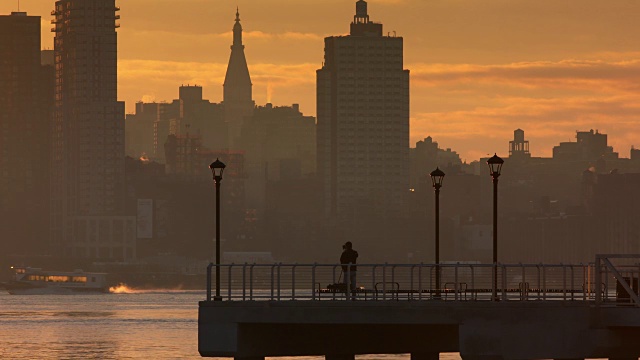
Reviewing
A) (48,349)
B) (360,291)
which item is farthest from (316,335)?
(48,349)

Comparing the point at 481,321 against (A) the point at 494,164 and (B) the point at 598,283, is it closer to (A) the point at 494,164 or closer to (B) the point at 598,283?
(B) the point at 598,283

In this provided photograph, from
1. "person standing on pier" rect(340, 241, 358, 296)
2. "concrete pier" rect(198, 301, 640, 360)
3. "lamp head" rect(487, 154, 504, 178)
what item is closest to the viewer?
"concrete pier" rect(198, 301, 640, 360)

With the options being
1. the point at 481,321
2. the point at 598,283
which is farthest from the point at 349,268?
the point at 598,283

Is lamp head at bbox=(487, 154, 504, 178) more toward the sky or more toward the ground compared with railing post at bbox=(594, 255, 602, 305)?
more toward the sky

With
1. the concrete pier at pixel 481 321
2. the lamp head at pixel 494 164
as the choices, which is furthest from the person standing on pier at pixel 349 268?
the lamp head at pixel 494 164

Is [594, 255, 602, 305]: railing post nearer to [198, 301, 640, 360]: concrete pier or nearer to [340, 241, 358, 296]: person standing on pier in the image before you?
[198, 301, 640, 360]: concrete pier

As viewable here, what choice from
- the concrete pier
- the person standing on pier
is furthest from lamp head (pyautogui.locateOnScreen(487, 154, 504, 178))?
the concrete pier

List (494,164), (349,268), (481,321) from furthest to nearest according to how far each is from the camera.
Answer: (494,164) < (349,268) < (481,321)

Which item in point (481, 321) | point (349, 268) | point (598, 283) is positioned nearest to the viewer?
point (481, 321)

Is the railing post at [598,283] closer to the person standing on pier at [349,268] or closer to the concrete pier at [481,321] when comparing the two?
the concrete pier at [481,321]

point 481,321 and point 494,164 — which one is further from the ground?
point 494,164

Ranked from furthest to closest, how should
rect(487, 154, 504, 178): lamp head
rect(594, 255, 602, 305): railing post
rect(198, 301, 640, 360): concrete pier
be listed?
rect(487, 154, 504, 178): lamp head
rect(594, 255, 602, 305): railing post
rect(198, 301, 640, 360): concrete pier

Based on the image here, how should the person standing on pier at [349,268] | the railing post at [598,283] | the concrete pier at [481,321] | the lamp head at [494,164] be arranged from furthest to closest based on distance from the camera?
the lamp head at [494,164] → the person standing on pier at [349,268] → the railing post at [598,283] → the concrete pier at [481,321]

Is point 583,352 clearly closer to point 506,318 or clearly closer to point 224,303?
point 506,318
